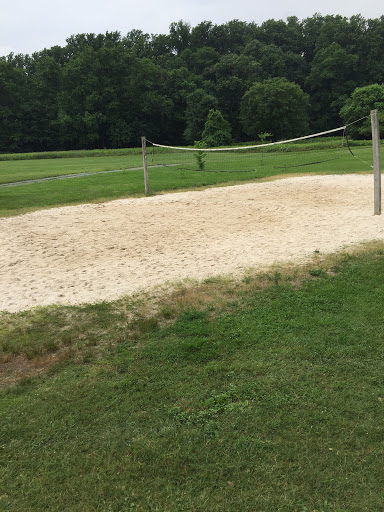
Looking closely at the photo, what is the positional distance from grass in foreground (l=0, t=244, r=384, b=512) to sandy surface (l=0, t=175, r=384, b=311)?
1.23 m

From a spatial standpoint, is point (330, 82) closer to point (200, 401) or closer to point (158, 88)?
point (158, 88)

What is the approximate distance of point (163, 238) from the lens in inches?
362

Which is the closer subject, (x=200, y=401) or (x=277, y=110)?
(x=200, y=401)

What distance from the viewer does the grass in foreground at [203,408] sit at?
2.72 meters

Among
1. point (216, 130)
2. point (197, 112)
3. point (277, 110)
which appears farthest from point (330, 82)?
point (216, 130)

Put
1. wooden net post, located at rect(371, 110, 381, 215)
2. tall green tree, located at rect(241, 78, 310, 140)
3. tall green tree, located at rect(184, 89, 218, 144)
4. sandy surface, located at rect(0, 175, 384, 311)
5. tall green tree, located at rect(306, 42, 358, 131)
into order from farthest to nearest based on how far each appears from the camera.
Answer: tall green tree, located at rect(306, 42, 358, 131) < tall green tree, located at rect(184, 89, 218, 144) < tall green tree, located at rect(241, 78, 310, 140) < wooden net post, located at rect(371, 110, 381, 215) < sandy surface, located at rect(0, 175, 384, 311)

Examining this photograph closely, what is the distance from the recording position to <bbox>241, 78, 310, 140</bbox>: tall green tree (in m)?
57.2

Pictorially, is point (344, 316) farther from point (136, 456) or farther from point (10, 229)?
point (10, 229)

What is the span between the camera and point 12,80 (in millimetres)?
Result: 63844

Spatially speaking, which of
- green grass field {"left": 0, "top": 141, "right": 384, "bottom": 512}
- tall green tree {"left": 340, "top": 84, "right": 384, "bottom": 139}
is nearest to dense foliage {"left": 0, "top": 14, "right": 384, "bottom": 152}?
tall green tree {"left": 340, "top": 84, "right": 384, "bottom": 139}

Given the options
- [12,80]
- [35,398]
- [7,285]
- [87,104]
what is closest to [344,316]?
[35,398]

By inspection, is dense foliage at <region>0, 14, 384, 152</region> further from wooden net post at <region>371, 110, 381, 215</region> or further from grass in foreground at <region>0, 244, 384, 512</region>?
grass in foreground at <region>0, 244, 384, 512</region>

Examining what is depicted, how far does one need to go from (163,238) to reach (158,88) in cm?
6411

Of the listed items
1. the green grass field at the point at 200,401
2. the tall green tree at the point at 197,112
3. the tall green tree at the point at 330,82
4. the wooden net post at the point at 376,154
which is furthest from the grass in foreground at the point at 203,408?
the tall green tree at the point at 330,82
